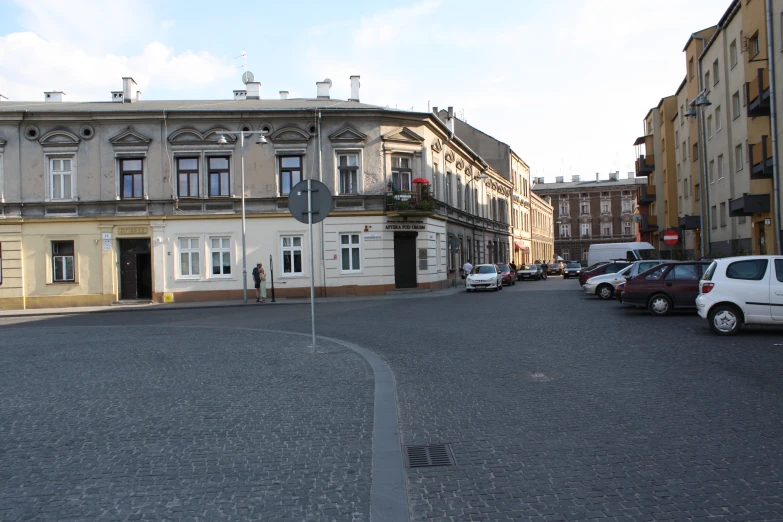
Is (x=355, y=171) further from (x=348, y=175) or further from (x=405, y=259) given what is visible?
(x=405, y=259)

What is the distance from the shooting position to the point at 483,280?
3522cm

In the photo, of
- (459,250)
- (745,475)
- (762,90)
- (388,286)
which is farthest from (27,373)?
(459,250)

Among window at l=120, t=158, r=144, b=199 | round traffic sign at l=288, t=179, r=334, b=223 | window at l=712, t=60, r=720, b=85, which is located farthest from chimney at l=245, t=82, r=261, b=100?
round traffic sign at l=288, t=179, r=334, b=223

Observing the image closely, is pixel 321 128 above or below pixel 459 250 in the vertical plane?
above

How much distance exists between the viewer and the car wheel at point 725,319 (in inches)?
510

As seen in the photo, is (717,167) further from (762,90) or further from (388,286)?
(388,286)

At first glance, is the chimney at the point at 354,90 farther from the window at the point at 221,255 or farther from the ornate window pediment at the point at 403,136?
the window at the point at 221,255

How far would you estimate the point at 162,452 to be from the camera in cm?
563

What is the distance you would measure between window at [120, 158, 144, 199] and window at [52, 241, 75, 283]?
364 centimetres

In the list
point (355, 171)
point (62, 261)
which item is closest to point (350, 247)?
point (355, 171)

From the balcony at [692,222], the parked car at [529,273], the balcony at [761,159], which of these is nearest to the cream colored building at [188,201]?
the balcony at [761,159]

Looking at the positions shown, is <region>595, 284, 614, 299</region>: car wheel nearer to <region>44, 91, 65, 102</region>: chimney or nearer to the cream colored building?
the cream colored building

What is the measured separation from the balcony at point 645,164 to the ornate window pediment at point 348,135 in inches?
1381

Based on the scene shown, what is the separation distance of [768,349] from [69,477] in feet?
35.9
